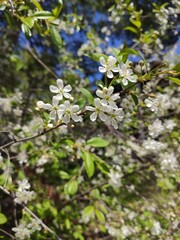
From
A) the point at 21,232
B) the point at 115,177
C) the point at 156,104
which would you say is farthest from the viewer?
the point at 115,177

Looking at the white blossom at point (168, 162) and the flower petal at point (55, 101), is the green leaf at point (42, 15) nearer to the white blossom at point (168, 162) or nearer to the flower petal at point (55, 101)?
the flower petal at point (55, 101)

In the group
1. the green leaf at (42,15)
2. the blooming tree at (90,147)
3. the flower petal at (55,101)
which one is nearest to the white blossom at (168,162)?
the blooming tree at (90,147)

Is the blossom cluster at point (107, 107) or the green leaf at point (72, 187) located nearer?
the blossom cluster at point (107, 107)

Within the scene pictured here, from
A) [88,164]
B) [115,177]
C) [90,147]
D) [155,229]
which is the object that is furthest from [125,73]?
[115,177]

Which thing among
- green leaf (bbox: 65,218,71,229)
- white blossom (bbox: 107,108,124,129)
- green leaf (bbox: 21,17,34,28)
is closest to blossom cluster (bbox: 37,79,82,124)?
white blossom (bbox: 107,108,124,129)

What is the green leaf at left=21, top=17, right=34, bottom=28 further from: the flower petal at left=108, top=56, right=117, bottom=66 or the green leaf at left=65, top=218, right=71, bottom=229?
the green leaf at left=65, top=218, right=71, bottom=229

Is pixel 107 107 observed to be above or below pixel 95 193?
above

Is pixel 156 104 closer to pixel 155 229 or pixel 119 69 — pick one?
pixel 119 69

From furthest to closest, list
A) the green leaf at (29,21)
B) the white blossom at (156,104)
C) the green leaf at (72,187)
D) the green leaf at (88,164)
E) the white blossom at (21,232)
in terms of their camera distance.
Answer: the green leaf at (72,187) → the white blossom at (21,232) → the green leaf at (88,164) → the green leaf at (29,21) → the white blossom at (156,104)

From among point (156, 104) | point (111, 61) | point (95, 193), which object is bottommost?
point (95, 193)
